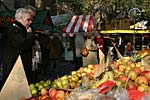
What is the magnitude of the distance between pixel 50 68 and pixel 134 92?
10125mm

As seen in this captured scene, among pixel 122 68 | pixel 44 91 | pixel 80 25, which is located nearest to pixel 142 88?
pixel 44 91

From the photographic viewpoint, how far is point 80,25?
60.1ft

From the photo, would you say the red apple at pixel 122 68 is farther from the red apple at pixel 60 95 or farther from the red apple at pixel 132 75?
the red apple at pixel 60 95

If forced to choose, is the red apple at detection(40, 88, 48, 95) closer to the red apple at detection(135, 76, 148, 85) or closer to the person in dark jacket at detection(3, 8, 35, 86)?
the red apple at detection(135, 76, 148, 85)

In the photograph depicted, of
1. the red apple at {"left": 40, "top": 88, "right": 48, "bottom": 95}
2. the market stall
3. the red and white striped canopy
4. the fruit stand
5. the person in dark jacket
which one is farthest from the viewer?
the red and white striped canopy

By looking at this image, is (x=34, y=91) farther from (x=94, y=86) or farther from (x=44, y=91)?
(x=94, y=86)

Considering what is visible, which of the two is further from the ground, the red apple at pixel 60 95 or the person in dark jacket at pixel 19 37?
the person in dark jacket at pixel 19 37

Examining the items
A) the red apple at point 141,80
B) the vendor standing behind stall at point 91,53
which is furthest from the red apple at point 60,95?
the vendor standing behind stall at point 91,53

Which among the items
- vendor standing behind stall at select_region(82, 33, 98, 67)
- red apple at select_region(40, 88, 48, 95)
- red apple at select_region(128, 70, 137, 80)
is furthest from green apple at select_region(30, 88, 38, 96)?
vendor standing behind stall at select_region(82, 33, 98, 67)

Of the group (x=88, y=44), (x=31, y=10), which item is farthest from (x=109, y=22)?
(x=31, y=10)

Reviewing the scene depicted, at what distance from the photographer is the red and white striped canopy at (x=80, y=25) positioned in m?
18.0

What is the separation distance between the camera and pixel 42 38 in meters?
14.4

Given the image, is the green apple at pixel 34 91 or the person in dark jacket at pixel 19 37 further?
the person in dark jacket at pixel 19 37

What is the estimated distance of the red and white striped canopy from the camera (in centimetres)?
1801
